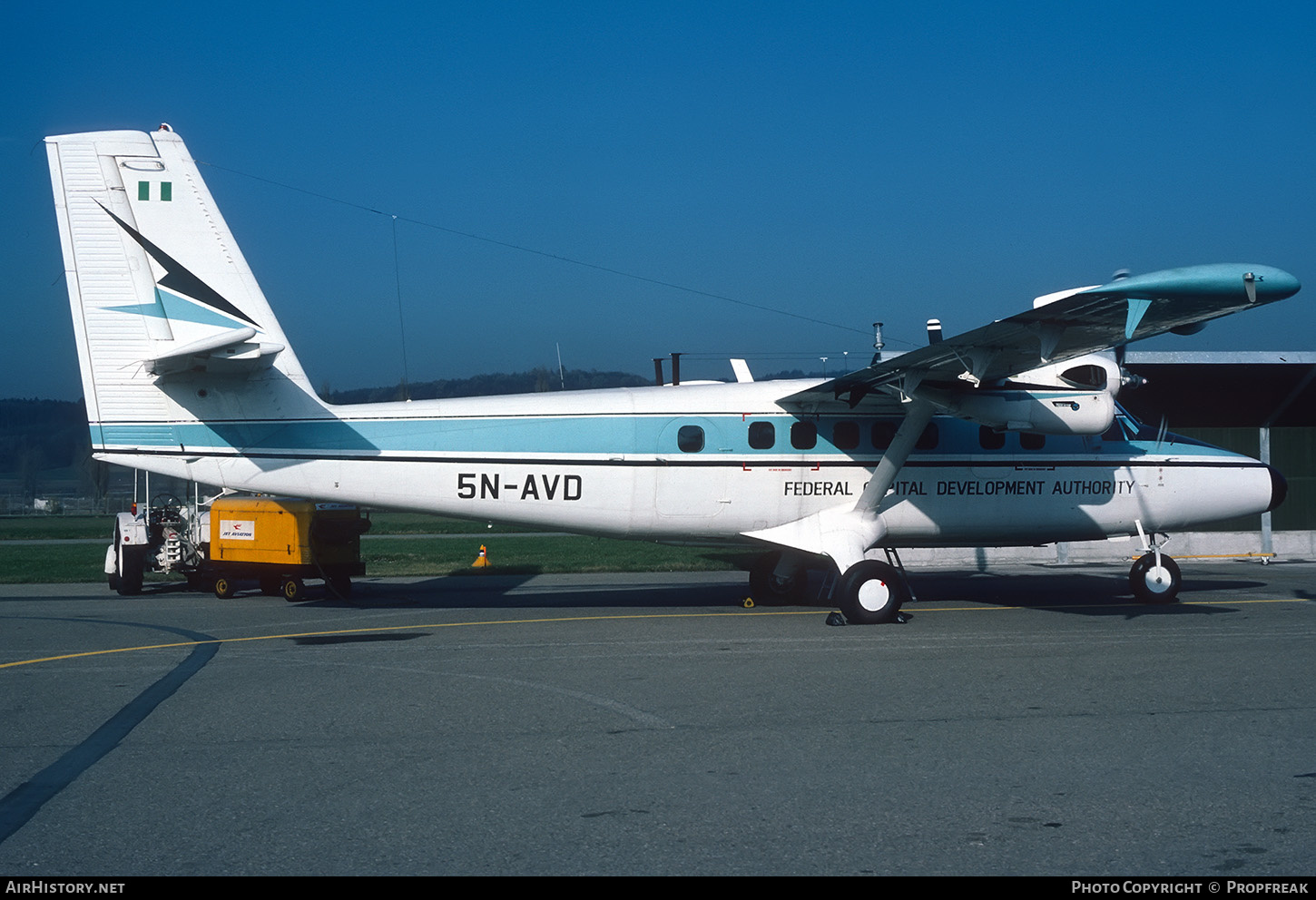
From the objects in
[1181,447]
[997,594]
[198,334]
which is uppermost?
[198,334]

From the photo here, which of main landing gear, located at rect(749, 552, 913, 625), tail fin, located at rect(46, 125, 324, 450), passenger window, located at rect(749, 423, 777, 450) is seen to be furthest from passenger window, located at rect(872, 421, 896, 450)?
tail fin, located at rect(46, 125, 324, 450)

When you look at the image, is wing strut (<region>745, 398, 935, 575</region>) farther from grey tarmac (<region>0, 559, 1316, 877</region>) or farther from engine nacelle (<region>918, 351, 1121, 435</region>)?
grey tarmac (<region>0, 559, 1316, 877</region>)

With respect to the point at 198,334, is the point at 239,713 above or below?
below

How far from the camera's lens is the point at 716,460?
14.5 meters

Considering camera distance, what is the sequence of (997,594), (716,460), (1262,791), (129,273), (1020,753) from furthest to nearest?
1. (997,594)
2. (716,460)
3. (129,273)
4. (1020,753)
5. (1262,791)

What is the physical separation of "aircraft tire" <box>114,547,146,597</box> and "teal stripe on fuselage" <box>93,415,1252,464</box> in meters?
6.75

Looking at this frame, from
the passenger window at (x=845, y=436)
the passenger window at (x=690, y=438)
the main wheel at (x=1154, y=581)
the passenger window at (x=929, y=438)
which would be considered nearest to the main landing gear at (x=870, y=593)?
the passenger window at (x=845, y=436)

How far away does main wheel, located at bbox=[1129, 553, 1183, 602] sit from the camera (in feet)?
50.5

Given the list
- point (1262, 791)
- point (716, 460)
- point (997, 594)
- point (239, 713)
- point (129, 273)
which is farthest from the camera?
point (997, 594)

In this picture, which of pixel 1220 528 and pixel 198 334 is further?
pixel 1220 528

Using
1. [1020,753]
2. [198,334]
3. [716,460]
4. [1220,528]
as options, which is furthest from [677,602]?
[1220,528]

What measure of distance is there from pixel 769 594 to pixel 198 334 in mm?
8723

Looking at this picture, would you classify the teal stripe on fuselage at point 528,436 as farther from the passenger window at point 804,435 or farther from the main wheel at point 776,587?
the main wheel at point 776,587
